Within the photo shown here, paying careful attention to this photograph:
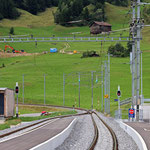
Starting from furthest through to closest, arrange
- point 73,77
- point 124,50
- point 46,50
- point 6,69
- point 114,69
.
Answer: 1. point 46,50
2. point 124,50
3. point 6,69
4. point 114,69
5. point 73,77

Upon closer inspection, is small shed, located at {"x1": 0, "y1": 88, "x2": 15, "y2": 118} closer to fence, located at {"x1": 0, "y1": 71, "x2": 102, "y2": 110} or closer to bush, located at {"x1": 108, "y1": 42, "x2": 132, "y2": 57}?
fence, located at {"x1": 0, "y1": 71, "x2": 102, "y2": 110}

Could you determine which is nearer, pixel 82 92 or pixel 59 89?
pixel 82 92

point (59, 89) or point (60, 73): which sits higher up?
point (60, 73)

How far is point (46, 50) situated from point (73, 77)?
54140mm

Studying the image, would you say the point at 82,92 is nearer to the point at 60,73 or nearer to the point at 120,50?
the point at 60,73

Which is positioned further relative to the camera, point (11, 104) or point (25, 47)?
point (25, 47)

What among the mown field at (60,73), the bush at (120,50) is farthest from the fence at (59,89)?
the bush at (120,50)

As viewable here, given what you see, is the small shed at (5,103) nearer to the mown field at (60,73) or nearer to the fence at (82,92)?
the mown field at (60,73)

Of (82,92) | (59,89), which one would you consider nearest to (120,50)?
(59,89)

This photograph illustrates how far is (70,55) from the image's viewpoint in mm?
157125

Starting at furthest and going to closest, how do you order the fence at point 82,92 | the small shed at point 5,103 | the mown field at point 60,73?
1. the mown field at point 60,73
2. the fence at point 82,92
3. the small shed at point 5,103

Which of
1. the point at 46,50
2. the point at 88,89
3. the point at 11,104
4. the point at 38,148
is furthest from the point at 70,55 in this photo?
the point at 38,148

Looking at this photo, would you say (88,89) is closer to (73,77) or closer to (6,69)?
(73,77)

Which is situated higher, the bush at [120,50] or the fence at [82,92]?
the bush at [120,50]
